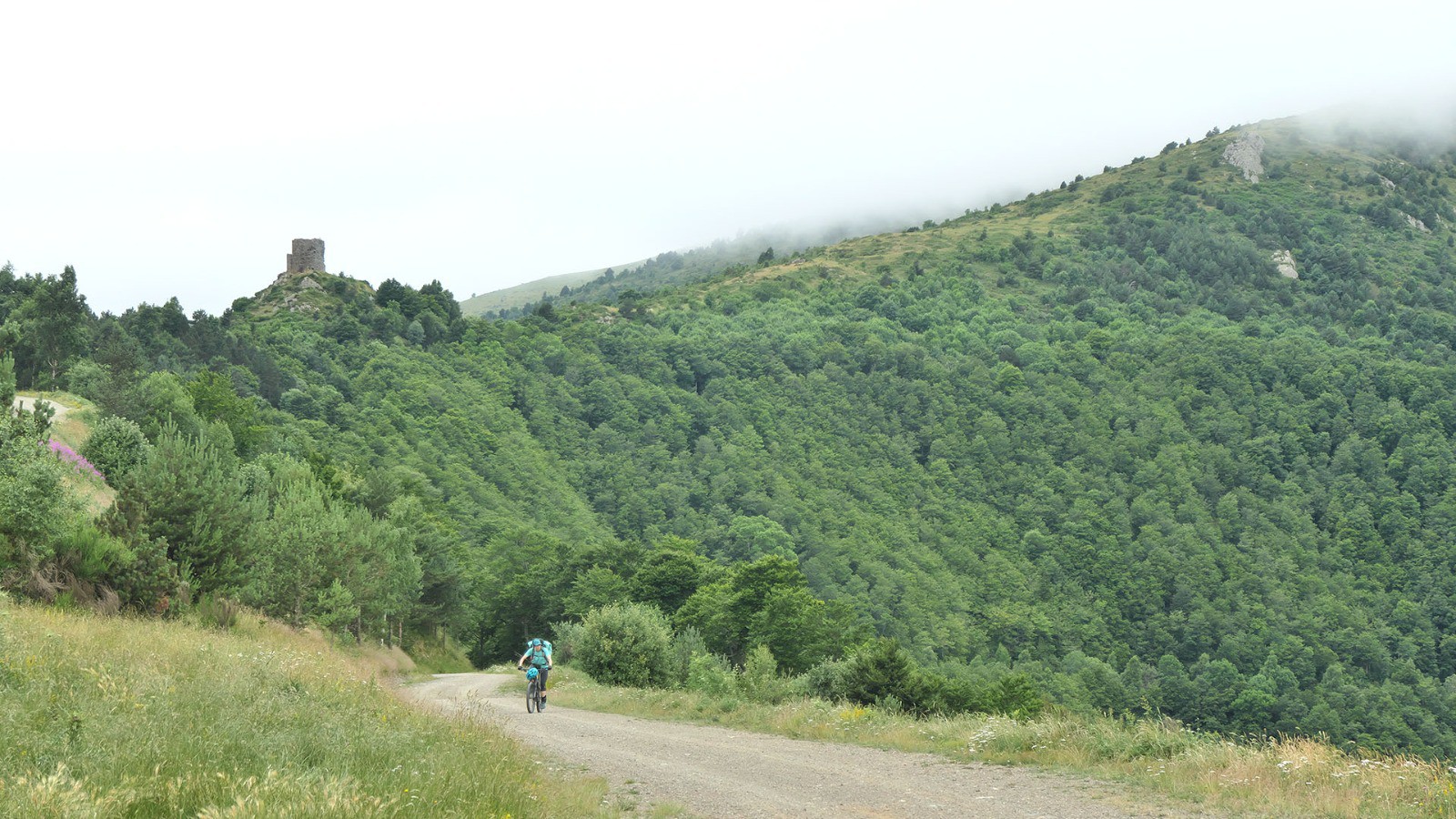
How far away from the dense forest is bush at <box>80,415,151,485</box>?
0.49ft

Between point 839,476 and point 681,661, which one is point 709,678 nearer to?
point 681,661

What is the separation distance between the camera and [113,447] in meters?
32.2

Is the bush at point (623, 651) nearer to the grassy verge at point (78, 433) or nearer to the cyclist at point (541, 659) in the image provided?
the cyclist at point (541, 659)

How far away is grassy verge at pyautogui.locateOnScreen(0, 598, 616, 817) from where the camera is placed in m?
5.92

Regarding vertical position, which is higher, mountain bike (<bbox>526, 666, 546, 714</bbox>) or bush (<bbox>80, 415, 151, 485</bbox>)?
bush (<bbox>80, 415, 151, 485</bbox>)

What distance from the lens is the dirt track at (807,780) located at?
952 centimetres

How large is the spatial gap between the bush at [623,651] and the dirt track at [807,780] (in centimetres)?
1248

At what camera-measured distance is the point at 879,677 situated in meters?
23.1

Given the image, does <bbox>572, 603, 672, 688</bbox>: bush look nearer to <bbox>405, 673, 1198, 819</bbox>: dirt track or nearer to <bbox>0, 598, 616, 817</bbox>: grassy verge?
<bbox>405, 673, 1198, 819</bbox>: dirt track

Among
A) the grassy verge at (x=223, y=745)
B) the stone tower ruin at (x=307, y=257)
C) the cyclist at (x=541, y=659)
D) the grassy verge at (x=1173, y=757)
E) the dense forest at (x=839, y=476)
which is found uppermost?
the stone tower ruin at (x=307, y=257)

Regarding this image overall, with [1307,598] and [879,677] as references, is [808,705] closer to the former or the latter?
[879,677]

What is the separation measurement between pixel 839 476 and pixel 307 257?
79.9 meters

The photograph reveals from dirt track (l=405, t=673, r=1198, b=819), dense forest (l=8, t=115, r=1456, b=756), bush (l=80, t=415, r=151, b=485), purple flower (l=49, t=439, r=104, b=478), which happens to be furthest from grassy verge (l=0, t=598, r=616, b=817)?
bush (l=80, t=415, r=151, b=485)

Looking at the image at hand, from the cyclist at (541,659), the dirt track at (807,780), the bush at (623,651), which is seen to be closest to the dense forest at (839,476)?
the cyclist at (541,659)
